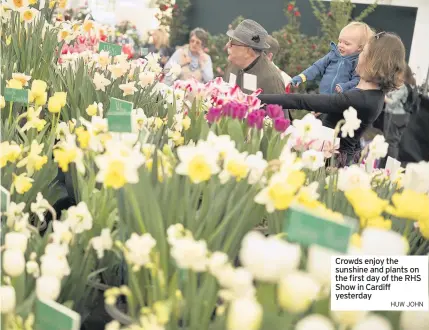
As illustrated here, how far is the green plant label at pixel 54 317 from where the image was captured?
71 centimetres

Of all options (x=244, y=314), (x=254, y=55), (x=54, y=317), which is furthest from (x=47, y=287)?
(x=254, y=55)

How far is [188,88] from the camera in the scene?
181cm

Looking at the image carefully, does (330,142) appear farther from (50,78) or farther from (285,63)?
(285,63)

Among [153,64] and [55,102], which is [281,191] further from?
[153,64]

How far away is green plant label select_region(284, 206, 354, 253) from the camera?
673 millimetres

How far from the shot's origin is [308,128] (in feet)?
4.16

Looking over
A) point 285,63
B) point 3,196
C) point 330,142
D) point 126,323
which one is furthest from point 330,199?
point 285,63

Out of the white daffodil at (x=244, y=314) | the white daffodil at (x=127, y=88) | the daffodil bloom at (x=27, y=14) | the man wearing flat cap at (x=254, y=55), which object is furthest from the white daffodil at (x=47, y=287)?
the man wearing flat cap at (x=254, y=55)

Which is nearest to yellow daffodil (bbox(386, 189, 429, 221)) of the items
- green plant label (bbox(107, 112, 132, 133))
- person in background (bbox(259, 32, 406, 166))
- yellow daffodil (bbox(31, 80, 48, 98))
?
green plant label (bbox(107, 112, 132, 133))

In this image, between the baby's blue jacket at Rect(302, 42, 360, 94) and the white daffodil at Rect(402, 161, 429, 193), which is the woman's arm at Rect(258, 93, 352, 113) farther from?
the white daffodil at Rect(402, 161, 429, 193)

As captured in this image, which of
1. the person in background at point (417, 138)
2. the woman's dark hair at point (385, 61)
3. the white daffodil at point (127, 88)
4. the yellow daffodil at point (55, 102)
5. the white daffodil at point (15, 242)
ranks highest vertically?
the woman's dark hair at point (385, 61)

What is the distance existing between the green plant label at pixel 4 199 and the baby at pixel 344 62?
2.26m

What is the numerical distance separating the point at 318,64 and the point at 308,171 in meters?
2.35

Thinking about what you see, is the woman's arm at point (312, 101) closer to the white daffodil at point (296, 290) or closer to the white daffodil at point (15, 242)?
the white daffodil at point (15, 242)
